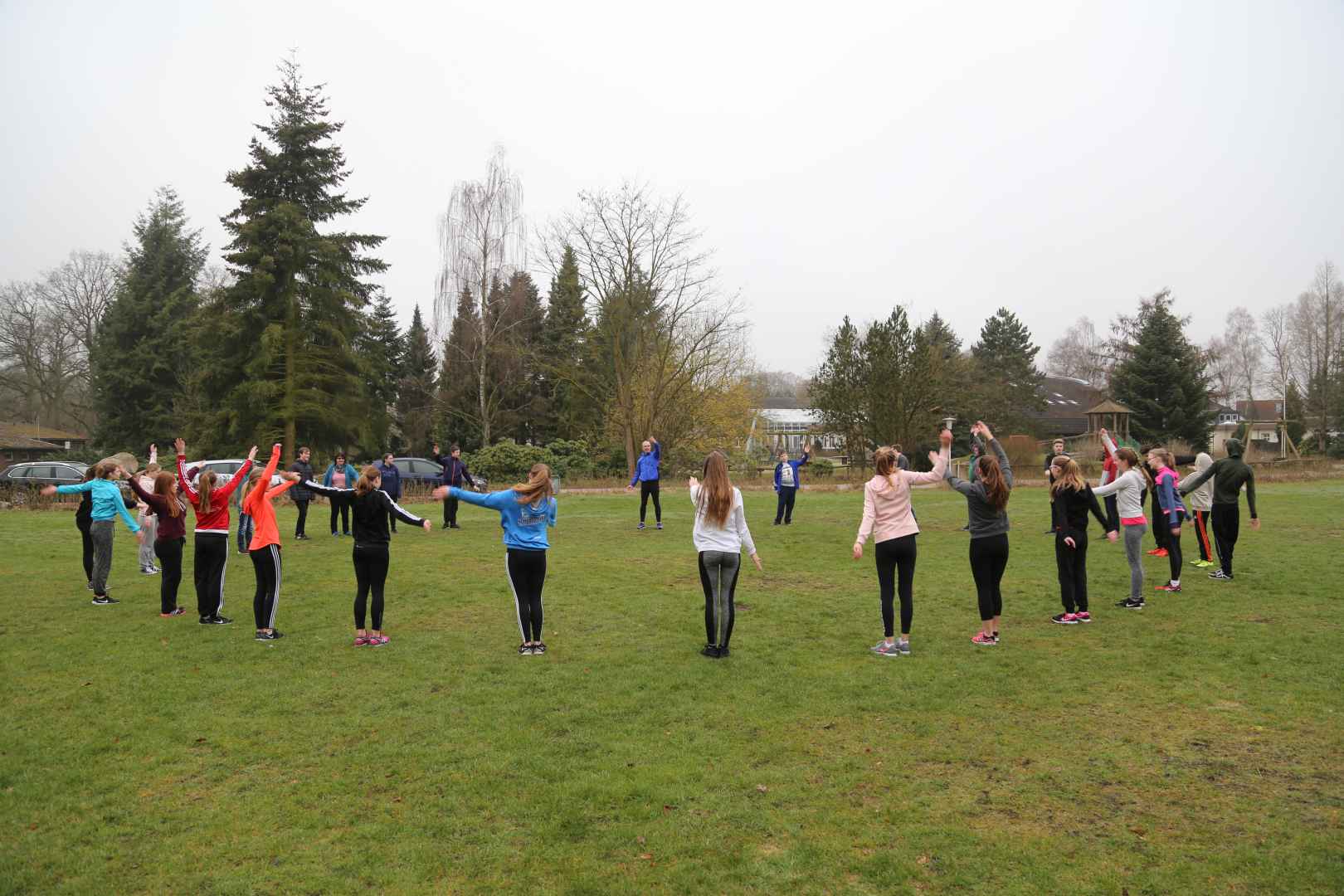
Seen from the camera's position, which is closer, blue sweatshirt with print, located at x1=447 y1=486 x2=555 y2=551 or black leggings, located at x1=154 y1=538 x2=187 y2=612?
blue sweatshirt with print, located at x1=447 y1=486 x2=555 y2=551

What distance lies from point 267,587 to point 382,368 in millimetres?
40095

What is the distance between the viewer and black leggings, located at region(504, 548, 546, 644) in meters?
7.69

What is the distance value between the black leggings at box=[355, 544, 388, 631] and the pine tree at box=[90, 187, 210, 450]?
140 feet

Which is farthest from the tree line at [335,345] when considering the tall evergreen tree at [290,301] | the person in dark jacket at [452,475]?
the person in dark jacket at [452,475]

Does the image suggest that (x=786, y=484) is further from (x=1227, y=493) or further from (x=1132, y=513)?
(x=1132, y=513)

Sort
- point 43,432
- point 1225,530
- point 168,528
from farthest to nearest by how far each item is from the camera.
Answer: point 43,432 → point 1225,530 → point 168,528

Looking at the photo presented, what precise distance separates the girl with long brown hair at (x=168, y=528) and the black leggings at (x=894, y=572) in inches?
316

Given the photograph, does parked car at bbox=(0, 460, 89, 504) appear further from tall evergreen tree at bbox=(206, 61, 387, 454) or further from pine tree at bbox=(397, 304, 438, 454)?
pine tree at bbox=(397, 304, 438, 454)

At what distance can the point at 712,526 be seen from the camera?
7660 millimetres

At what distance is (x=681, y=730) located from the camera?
6035 mm

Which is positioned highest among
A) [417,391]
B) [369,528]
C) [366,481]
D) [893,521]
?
[417,391]

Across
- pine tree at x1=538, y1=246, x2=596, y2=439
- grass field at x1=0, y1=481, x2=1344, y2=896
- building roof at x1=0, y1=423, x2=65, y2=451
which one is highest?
pine tree at x1=538, y1=246, x2=596, y2=439

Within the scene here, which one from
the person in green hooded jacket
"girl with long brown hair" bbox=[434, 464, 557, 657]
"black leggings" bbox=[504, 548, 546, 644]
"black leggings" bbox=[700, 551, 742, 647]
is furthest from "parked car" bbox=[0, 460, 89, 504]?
the person in green hooded jacket

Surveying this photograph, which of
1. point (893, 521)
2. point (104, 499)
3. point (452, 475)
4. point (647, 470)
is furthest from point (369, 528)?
point (452, 475)
